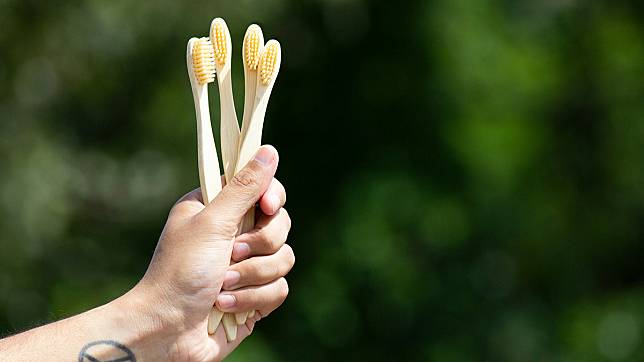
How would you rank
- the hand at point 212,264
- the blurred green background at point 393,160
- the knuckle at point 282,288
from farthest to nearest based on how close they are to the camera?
the blurred green background at point 393,160, the knuckle at point 282,288, the hand at point 212,264

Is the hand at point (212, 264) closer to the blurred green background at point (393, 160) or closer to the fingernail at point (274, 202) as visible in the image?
the fingernail at point (274, 202)

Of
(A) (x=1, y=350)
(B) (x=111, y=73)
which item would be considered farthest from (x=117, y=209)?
(A) (x=1, y=350)

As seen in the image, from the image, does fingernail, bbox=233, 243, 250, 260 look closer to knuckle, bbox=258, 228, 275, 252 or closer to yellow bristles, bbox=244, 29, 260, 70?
knuckle, bbox=258, 228, 275, 252

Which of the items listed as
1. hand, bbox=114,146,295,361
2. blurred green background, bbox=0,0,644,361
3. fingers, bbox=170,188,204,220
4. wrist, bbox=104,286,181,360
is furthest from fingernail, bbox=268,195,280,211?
blurred green background, bbox=0,0,644,361

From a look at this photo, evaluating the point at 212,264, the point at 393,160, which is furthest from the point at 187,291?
the point at 393,160

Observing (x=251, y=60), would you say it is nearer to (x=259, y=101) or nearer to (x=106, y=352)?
(x=259, y=101)

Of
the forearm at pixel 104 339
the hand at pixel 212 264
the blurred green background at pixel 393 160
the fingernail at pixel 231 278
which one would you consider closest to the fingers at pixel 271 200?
the hand at pixel 212 264
